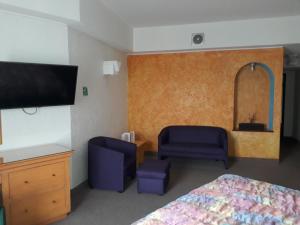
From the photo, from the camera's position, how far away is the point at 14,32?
10.2ft

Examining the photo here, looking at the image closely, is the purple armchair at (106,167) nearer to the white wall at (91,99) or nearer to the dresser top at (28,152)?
the white wall at (91,99)

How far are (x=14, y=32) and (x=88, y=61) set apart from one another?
1357mm

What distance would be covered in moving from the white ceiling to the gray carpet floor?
2.98 m

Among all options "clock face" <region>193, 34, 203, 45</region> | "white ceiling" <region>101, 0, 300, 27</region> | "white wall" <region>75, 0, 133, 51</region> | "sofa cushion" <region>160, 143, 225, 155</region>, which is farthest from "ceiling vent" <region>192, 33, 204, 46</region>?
"sofa cushion" <region>160, 143, 225, 155</region>

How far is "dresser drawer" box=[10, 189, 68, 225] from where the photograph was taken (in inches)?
106

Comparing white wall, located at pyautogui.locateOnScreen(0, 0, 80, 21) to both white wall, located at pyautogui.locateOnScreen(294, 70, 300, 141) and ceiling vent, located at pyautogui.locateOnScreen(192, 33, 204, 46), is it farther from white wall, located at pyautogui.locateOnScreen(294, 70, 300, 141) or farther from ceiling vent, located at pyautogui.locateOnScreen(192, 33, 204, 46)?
white wall, located at pyautogui.locateOnScreen(294, 70, 300, 141)

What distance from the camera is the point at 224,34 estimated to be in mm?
5328

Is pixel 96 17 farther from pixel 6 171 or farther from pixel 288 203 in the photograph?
pixel 288 203

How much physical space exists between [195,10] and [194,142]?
269 centimetres

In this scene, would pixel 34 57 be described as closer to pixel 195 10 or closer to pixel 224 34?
pixel 195 10

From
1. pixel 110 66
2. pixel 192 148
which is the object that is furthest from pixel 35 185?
pixel 192 148

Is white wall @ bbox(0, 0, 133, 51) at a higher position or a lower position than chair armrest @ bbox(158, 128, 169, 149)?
higher

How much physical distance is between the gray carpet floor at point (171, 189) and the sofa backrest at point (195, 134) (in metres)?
0.46

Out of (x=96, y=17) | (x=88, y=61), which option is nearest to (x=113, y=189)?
(x=88, y=61)
